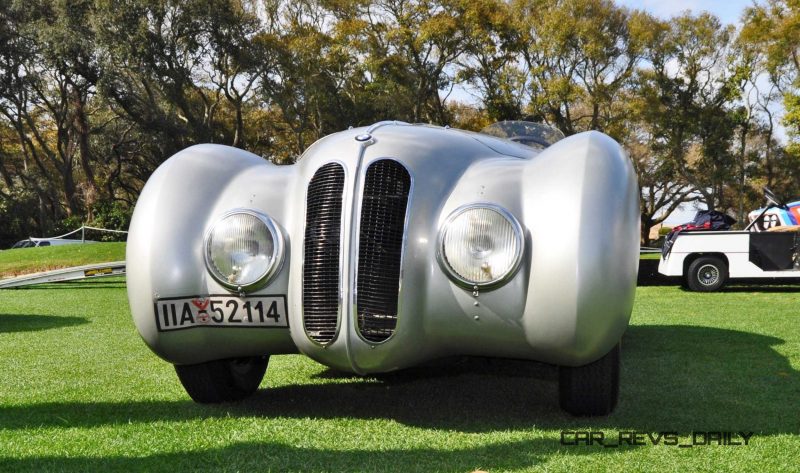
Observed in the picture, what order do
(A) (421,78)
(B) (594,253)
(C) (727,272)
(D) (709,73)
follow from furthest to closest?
(D) (709,73) < (A) (421,78) < (C) (727,272) < (B) (594,253)

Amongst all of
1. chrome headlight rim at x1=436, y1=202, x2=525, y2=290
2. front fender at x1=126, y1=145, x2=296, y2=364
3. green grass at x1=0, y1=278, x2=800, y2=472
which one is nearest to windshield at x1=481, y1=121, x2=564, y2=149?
green grass at x1=0, y1=278, x2=800, y2=472

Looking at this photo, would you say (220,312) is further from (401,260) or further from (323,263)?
(401,260)

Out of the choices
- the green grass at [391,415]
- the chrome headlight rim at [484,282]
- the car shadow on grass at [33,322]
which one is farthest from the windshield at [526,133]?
the car shadow on grass at [33,322]

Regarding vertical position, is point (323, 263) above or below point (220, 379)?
above

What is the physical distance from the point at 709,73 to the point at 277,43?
18.0 metres

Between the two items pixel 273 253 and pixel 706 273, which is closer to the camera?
pixel 273 253

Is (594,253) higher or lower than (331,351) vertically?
higher

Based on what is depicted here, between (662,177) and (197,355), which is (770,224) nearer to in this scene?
(197,355)

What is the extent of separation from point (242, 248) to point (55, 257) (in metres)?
18.5

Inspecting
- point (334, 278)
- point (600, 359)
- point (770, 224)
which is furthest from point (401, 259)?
point (770, 224)

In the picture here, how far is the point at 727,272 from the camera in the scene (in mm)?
13266

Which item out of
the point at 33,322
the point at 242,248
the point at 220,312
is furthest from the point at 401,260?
the point at 33,322

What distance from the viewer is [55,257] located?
2017 cm

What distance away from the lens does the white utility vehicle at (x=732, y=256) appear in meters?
13.0
